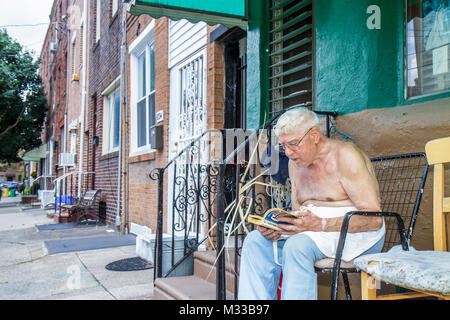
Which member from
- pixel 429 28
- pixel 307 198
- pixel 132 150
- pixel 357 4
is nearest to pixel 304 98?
Answer: pixel 357 4

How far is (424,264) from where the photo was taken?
177 cm

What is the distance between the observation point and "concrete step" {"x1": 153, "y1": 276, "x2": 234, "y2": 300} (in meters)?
3.18

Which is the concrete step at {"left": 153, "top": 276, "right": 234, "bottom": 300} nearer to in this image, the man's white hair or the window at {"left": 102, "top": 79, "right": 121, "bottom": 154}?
the man's white hair

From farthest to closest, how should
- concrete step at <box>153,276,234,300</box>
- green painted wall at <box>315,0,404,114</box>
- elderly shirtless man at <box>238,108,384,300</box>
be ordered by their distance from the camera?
concrete step at <box>153,276,234,300</box> → green painted wall at <box>315,0,404,114</box> → elderly shirtless man at <box>238,108,384,300</box>

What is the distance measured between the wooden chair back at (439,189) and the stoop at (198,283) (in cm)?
158

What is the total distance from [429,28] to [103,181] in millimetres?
9027

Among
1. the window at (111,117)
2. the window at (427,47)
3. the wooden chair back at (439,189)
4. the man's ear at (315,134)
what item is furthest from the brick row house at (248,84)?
the window at (111,117)

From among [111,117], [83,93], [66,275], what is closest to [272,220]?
[66,275]

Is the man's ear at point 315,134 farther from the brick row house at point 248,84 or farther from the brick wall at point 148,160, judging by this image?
→ the brick wall at point 148,160

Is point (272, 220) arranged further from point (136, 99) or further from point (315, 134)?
point (136, 99)

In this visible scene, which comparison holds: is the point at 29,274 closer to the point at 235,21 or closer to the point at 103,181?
the point at 235,21

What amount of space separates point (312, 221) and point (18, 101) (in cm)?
2211

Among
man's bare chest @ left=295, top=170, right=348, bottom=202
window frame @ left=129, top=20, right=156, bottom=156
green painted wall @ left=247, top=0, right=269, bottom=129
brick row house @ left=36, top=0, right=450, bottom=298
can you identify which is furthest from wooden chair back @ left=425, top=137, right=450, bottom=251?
Result: window frame @ left=129, top=20, right=156, bottom=156

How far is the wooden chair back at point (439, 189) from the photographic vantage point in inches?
86.2
